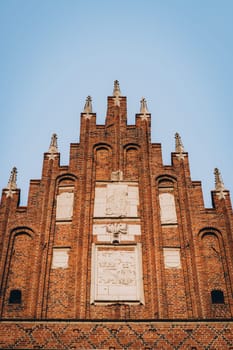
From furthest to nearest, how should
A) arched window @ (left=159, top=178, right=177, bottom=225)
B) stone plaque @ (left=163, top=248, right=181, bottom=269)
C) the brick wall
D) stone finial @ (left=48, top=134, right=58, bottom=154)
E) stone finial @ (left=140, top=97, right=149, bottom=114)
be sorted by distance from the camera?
A: stone finial @ (left=140, top=97, right=149, bottom=114), stone finial @ (left=48, top=134, right=58, bottom=154), arched window @ (left=159, top=178, right=177, bottom=225), stone plaque @ (left=163, top=248, right=181, bottom=269), the brick wall

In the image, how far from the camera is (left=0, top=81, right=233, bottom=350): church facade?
34.9 ft

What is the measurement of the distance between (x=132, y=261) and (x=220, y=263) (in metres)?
1.98

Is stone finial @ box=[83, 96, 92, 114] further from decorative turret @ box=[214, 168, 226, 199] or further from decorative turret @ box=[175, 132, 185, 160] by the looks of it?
decorative turret @ box=[214, 168, 226, 199]

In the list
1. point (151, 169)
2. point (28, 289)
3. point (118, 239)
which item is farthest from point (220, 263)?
point (28, 289)

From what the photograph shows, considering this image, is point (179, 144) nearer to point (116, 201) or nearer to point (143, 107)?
point (143, 107)

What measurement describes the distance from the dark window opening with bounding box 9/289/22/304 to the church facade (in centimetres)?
2

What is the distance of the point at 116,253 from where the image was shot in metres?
12.2

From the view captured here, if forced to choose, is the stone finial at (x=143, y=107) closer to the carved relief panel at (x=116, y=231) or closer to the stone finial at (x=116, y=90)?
the stone finial at (x=116, y=90)

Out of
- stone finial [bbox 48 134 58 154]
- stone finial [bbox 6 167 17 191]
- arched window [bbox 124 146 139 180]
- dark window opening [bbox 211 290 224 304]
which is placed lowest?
dark window opening [bbox 211 290 224 304]

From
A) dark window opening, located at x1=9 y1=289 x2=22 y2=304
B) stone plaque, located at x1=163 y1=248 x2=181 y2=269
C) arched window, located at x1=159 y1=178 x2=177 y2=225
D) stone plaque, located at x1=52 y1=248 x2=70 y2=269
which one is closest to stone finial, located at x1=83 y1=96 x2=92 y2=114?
arched window, located at x1=159 y1=178 x2=177 y2=225

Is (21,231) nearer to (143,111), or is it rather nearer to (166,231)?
(166,231)

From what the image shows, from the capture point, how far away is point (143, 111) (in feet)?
51.1

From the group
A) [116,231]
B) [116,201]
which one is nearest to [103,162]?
[116,201]

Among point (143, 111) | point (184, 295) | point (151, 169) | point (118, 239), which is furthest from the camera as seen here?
point (143, 111)
